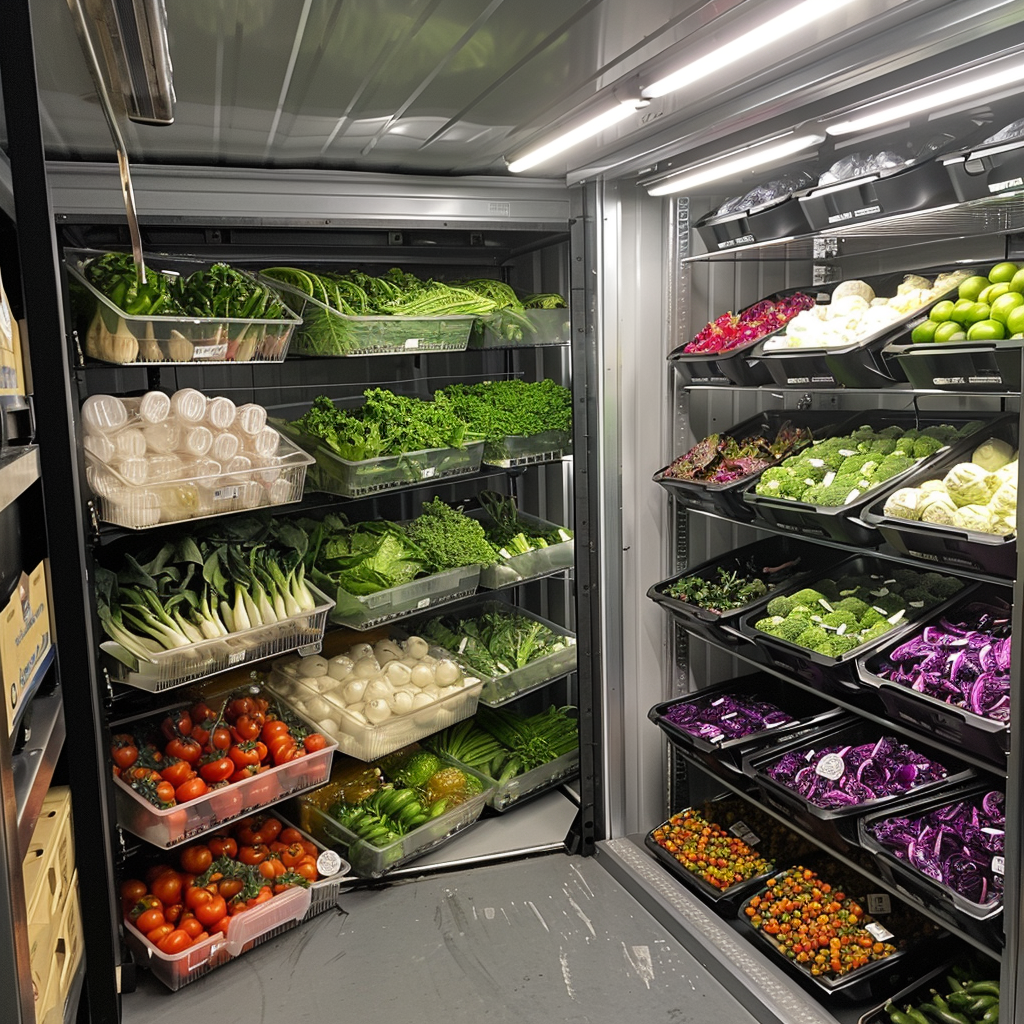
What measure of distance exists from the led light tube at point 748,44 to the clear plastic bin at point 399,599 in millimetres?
1870

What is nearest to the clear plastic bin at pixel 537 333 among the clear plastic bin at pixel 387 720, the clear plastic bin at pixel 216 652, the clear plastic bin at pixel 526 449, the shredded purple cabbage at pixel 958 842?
the clear plastic bin at pixel 526 449

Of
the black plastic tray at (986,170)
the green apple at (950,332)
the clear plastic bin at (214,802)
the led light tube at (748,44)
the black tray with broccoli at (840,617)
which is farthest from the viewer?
the clear plastic bin at (214,802)

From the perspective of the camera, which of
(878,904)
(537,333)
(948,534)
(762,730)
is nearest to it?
(948,534)

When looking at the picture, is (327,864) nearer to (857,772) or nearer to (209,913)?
(209,913)

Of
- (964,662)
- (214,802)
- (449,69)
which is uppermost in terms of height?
(449,69)

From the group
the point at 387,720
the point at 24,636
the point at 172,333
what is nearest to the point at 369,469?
the point at 172,333

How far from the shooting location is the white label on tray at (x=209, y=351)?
284cm

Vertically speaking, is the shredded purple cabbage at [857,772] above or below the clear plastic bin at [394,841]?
above

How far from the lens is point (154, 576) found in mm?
3027

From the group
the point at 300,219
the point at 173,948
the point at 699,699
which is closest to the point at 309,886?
the point at 173,948

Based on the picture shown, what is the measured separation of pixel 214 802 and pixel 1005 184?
2.89 metres

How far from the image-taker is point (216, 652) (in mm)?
2939

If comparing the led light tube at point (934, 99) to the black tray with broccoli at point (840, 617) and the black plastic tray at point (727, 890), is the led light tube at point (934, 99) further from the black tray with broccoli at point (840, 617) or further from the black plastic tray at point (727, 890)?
the black plastic tray at point (727, 890)

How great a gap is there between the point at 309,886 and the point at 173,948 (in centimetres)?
49
